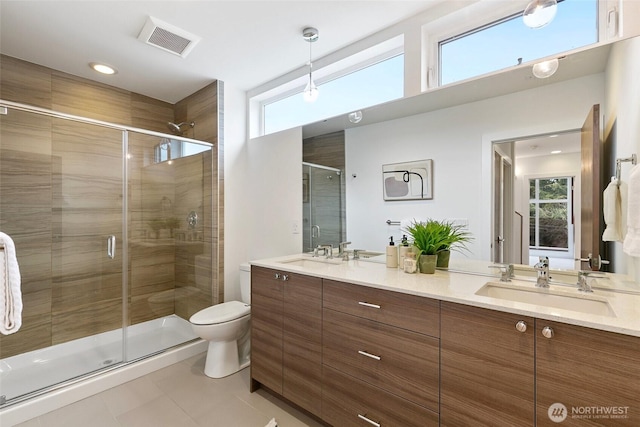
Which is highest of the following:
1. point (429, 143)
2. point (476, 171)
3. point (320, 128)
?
point (320, 128)

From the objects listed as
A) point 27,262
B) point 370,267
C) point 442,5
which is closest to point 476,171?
point 370,267

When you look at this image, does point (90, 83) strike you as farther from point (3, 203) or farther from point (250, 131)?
point (250, 131)

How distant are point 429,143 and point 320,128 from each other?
910 millimetres

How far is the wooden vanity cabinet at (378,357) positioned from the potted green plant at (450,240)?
1.82ft

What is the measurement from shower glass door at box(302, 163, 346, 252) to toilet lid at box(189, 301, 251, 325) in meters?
0.73

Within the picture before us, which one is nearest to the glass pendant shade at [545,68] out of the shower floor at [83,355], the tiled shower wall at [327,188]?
the tiled shower wall at [327,188]

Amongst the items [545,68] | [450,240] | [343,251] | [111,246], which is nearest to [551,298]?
[450,240]

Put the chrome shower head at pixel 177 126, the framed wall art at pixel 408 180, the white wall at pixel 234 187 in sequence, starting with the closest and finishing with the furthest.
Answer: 1. the framed wall art at pixel 408 180
2. the white wall at pixel 234 187
3. the chrome shower head at pixel 177 126

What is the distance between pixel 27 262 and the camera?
230 cm

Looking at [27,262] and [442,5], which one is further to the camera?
[27,262]

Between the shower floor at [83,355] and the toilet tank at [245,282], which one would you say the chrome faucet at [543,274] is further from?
the shower floor at [83,355]

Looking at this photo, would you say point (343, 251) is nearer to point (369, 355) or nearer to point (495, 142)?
point (369, 355)

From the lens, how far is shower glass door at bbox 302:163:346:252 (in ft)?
7.48

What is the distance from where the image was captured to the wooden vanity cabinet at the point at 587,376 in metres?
0.88
